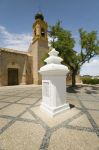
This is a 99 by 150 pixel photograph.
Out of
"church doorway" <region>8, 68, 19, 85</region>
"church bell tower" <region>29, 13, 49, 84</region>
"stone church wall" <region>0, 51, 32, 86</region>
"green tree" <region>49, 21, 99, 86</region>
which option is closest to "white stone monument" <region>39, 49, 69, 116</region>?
"green tree" <region>49, 21, 99, 86</region>

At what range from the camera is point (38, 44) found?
920 inches

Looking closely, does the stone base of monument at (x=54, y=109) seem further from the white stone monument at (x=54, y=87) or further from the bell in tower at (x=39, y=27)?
the bell in tower at (x=39, y=27)

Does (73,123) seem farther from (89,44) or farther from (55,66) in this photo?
(89,44)

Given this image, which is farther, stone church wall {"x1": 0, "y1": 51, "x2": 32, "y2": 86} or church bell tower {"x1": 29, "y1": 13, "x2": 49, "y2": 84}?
church bell tower {"x1": 29, "y1": 13, "x2": 49, "y2": 84}

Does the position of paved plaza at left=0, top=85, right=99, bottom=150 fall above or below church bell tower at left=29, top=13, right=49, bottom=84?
below

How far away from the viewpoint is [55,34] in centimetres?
1435

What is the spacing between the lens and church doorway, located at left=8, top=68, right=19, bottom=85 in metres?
22.1

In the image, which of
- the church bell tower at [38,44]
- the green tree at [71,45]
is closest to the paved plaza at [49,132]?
the green tree at [71,45]

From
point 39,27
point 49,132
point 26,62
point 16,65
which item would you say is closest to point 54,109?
point 49,132

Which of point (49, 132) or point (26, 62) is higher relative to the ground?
point (26, 62)

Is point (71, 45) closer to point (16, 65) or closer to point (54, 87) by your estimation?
point (54, 87)

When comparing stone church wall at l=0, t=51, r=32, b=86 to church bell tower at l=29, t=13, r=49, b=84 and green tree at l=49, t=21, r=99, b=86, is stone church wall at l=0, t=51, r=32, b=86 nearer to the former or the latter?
church bell tower at l=29, t=13, r=49, b=84

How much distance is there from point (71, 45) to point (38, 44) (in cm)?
1114

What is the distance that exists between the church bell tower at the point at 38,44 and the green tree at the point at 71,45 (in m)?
8.64
